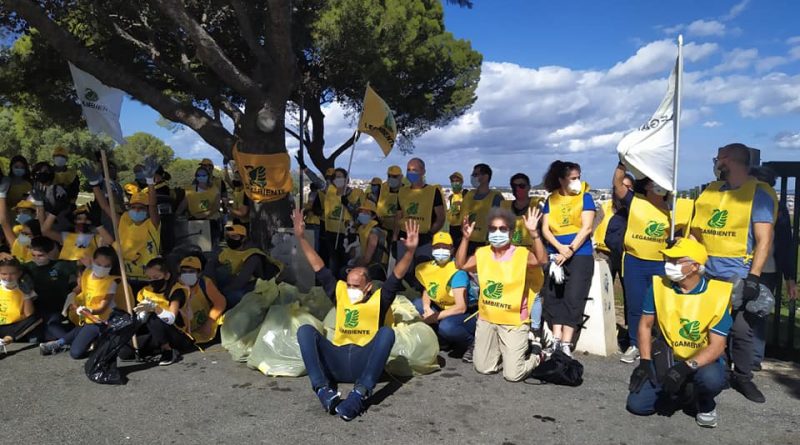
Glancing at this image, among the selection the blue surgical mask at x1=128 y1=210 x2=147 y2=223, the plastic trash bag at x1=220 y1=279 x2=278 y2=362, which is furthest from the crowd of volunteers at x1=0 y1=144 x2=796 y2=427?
the plastic trash bag at x1=220 y1=279 x2=278 y2=362

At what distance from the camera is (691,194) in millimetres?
8172

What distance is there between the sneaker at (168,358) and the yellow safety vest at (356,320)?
176cm

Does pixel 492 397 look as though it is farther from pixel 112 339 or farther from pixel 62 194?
pixel 62 194

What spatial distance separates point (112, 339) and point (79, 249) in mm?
2263

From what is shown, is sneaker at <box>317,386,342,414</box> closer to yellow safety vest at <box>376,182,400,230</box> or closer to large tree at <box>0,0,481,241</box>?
yellow safety vest at <box>376,182,400,230</box>

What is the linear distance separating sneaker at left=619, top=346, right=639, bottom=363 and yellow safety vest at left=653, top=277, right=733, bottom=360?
1403 millimetres

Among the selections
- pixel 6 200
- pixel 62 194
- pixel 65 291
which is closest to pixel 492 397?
pixel 65 291

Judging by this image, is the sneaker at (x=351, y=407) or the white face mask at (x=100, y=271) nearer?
the sneaker at (x=351, y=407)

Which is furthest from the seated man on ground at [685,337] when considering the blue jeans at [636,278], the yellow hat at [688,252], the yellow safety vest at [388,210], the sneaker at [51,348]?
the sneaker at [51,348]

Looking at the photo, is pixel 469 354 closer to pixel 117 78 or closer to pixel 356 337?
pixel 356 337

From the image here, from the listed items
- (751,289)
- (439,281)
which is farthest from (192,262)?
(751,289)

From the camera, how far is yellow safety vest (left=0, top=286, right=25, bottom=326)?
5.57 m

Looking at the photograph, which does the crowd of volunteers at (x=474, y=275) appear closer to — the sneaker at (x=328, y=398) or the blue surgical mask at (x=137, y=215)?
the sneaker at (x=328, y=398)

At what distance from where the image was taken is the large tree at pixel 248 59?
785 cm
